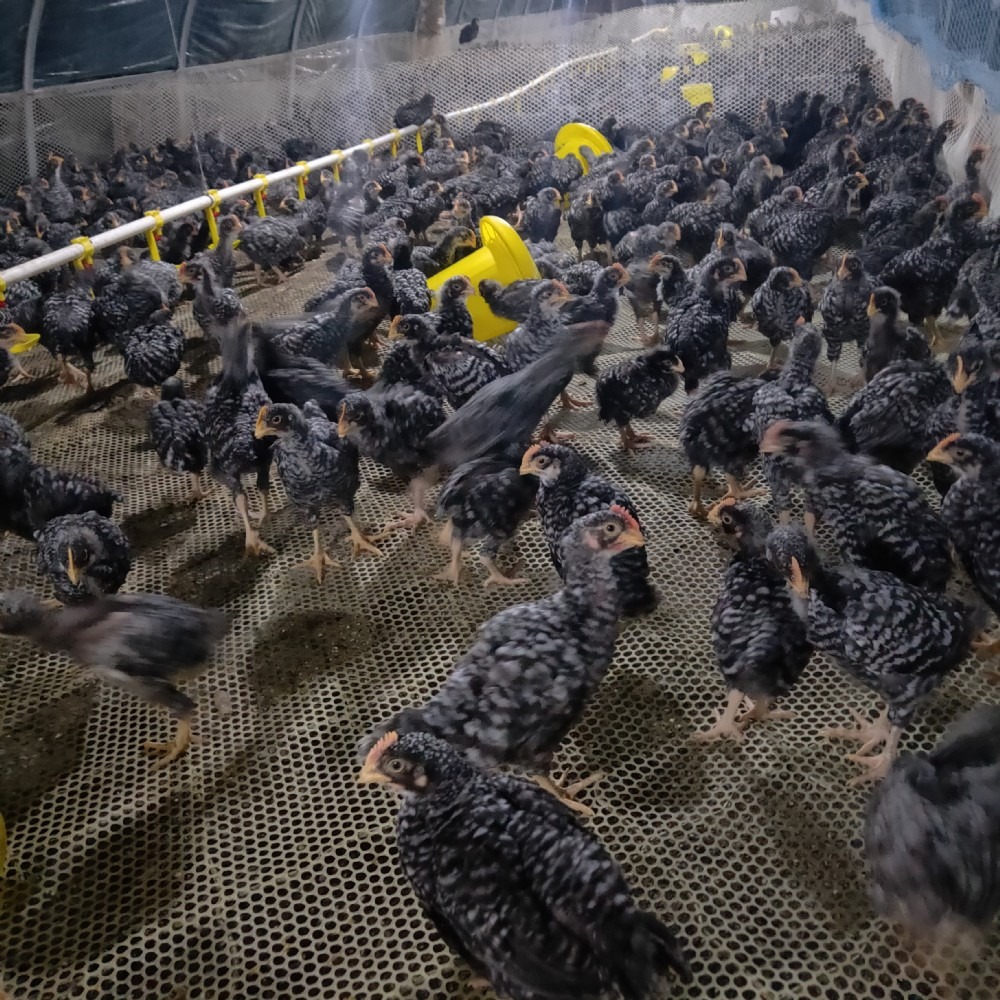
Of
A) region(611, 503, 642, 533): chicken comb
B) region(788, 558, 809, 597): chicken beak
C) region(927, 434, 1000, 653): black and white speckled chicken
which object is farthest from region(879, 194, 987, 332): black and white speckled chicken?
region(611, 503, 642, 533): chicken comb

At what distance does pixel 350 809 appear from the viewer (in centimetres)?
228

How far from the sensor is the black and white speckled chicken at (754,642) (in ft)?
7.26

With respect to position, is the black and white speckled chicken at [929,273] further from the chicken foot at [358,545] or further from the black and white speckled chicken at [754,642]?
the chicken foot at [358,545]

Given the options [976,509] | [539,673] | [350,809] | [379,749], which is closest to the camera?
[379,749]

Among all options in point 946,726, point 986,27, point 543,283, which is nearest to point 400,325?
point 543,283

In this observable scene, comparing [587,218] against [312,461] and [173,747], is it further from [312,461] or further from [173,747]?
[173,747]

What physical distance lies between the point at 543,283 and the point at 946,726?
2.86m

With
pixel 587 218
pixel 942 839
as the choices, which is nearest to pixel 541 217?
pixel 587 218

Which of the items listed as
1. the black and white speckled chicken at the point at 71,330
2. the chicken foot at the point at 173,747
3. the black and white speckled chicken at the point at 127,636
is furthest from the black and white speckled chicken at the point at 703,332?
the black and white speckled chicken at the point at 71,330

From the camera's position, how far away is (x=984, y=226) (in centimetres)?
458

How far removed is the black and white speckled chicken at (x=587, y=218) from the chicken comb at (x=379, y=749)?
554 cm

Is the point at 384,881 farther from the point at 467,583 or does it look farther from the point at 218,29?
the point at 218,29

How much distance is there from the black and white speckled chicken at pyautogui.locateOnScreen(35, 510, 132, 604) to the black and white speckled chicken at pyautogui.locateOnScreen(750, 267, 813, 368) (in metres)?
3.32

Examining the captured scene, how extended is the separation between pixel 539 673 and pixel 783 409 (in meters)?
1.62
